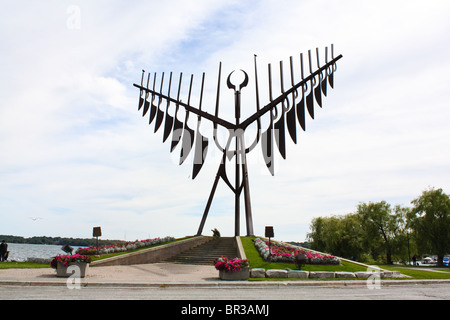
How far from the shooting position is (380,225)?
1983 inches

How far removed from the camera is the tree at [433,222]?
39469 millimetres

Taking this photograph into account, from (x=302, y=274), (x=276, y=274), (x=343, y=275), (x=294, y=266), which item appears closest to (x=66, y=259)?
(x=276, y=274)

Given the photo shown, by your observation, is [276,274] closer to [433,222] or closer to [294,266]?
[294,266]

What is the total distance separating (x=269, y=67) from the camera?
25484 mm

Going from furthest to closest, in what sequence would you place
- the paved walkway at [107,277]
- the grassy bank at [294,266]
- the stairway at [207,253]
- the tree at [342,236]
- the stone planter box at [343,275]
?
1. the tree at [342,236]
2. the stairway at [207,253]
3. the grassy bank at [294,266]
4. the stone planter box at [343,275]
5. the paved walkway at [107,277]

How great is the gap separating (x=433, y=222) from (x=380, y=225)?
10.3 meters

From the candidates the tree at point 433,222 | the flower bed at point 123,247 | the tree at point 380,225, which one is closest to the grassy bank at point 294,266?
the flower bed at point 123,247

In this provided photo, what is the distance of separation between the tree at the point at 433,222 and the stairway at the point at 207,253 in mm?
27848

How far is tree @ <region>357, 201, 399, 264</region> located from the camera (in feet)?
164

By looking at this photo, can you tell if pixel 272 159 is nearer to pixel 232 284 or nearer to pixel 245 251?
pixel 245 251

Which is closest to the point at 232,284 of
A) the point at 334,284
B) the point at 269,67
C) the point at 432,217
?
the point at 334,284

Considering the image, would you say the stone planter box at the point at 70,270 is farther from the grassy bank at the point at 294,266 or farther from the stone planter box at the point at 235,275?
the grassy bank at the point at 294,266
